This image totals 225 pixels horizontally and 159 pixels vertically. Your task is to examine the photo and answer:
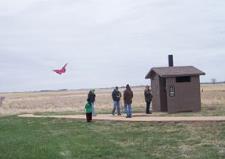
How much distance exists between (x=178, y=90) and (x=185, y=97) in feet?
1.87

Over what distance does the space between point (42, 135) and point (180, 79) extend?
1349 cm

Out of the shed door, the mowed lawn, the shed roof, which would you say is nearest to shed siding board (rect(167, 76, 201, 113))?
the shed roof

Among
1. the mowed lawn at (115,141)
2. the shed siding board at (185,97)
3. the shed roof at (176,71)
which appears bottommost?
the mowed lawn at (115,141)

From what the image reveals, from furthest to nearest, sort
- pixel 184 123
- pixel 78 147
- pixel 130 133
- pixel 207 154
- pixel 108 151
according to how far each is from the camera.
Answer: pixel 184 123, pixel 130 133, pixel 78 147, pixel 108 151, pixel 207 154

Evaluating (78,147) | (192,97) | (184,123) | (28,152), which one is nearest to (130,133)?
(184,123)

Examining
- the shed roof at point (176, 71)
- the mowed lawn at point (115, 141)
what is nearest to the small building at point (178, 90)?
the shed roof at point (176, 71)

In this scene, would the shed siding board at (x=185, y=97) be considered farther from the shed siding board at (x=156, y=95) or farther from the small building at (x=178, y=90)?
the shed siding board at (x=156, y=95)

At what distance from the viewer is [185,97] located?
3431cm

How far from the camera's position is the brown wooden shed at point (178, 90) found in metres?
34.1

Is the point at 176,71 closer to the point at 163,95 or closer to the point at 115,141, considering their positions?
the point at 163,95

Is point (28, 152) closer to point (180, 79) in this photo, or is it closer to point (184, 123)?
point (184, 123)

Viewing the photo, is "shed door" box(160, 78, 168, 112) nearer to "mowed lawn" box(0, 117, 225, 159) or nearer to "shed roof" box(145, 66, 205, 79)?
"shed roof" box(145, 66, 205, 79)

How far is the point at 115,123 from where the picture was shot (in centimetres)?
2683

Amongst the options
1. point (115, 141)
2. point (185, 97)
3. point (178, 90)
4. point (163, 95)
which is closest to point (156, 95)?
point (163, 95)
